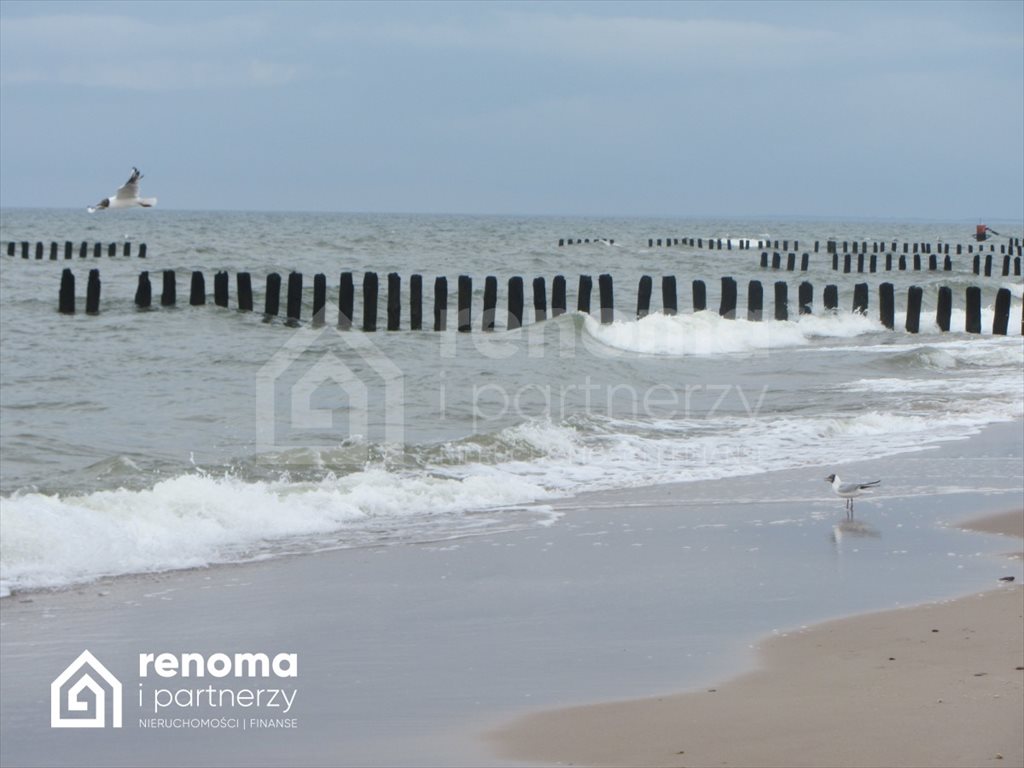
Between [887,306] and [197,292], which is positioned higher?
[887,306]

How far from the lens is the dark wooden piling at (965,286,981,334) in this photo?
22.7 metres

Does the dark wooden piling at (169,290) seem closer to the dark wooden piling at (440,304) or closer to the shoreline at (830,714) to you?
the dark wooden piling at (440,304)

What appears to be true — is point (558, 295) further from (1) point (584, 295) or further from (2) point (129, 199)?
(2) point (129, 199)

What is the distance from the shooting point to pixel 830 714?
14.5 feet

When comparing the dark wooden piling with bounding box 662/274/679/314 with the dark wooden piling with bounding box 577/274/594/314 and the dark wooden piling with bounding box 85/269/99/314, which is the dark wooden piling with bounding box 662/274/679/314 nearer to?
the dark wooden piling with bounding box 577/274/594/314

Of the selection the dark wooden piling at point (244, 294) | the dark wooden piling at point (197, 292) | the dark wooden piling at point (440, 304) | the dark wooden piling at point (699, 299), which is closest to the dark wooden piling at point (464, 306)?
the dark wooden piling at point (440, 304)

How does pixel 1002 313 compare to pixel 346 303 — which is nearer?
pixel 346 303

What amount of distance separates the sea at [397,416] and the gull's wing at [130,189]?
6.23 feet

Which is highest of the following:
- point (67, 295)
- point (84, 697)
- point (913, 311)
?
point (913, 311)

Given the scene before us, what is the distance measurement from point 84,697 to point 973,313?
66.3 feet

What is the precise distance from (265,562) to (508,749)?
3.09 meters

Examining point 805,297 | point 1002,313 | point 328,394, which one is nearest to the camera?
point 328,394

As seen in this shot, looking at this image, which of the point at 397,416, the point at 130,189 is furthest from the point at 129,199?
the point at 397,416

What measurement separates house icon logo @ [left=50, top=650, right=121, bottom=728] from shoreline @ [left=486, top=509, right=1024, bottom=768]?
134 cm
